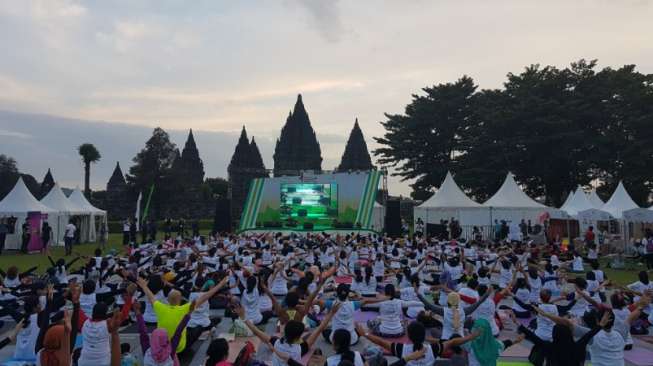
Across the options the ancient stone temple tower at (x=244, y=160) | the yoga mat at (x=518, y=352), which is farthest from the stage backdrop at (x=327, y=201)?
the ancient stone temple tower at (x=244, y=160)

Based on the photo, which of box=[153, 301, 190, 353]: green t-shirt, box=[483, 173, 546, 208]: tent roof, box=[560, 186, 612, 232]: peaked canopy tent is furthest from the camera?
box=[483, 173, 546, 208]: tent roof

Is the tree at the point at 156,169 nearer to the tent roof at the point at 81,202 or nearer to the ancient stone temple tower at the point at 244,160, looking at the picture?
the ancient stone temple tower at the point at 244,160

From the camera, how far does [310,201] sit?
A: 2961 centimetres

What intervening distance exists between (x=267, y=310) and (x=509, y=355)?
15.2 ft

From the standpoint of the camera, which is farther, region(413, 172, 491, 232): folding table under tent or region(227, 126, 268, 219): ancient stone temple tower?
region(227, 126, 268, 219): ancient stone temple tower

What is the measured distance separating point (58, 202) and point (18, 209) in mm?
3458

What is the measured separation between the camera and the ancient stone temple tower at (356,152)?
62.8 m

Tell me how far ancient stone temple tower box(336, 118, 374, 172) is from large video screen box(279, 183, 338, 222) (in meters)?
33.0

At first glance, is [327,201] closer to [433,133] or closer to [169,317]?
[433,133]

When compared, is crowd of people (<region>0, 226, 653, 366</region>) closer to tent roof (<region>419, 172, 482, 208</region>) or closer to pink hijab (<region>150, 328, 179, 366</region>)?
pink hijab (<region>150, 328, 179, 366</region>)

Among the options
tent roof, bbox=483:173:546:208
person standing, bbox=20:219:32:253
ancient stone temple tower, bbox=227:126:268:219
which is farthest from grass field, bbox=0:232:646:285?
ancient stone temple tower, bbox=227:126:268:219

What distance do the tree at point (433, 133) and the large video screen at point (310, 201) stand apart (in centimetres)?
1423

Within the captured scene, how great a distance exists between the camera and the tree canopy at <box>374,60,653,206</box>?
33.3 metres

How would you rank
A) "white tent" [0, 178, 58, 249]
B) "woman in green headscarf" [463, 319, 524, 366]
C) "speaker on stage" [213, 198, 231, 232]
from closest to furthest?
"woman in green headscarf" [463, 319, 524, 366] → "white tent" [0, 178, 58, 249] → "speaker on stage" [213, 198, 231, 232]
